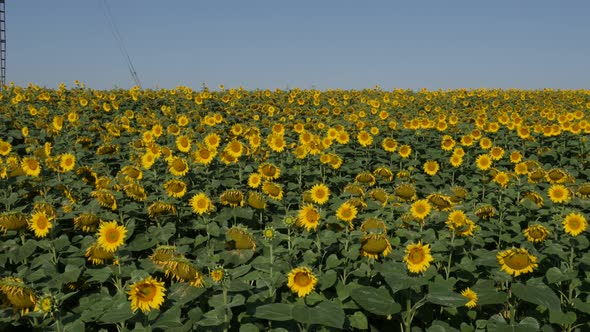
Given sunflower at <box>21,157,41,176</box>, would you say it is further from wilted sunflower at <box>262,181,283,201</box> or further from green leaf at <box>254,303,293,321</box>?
green leaf at <box>254,303,293,321</box>

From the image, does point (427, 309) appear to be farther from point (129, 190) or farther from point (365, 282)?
point (129, 190)

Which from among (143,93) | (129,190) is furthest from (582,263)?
(143,93)

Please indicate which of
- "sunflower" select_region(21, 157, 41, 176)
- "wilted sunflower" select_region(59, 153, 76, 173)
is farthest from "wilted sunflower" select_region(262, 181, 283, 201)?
"sunflower" select_region(21, 157, 41, 176)

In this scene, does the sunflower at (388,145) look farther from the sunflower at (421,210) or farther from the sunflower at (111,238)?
the sunflower at (111,238)

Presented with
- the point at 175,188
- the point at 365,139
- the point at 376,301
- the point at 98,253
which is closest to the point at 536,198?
the point at 376,301

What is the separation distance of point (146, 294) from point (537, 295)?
2477 mm

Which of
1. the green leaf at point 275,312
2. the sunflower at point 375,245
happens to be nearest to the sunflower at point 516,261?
the sunflower at point 375,245

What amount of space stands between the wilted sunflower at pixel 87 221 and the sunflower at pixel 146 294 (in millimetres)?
1722

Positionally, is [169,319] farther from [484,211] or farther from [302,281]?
[484,211]

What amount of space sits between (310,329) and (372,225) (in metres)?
1.22

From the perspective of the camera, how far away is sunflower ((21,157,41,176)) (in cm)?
549

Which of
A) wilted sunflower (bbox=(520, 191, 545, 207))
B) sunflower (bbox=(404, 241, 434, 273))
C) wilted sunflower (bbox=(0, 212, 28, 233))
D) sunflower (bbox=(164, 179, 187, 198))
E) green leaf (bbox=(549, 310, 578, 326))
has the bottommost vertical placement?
green leaf (bbox=(549, 310, 578, 326))

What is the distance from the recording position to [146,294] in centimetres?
258

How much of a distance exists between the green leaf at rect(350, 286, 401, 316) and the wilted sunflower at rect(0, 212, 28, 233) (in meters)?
3.00
